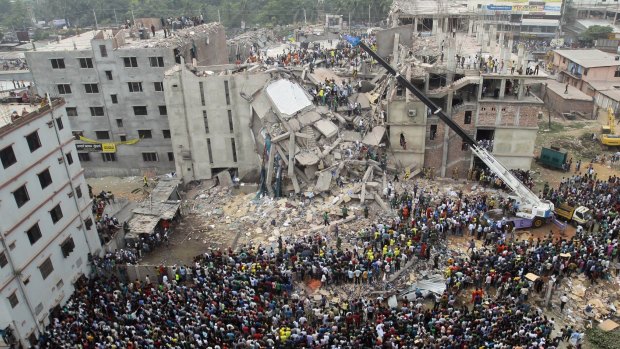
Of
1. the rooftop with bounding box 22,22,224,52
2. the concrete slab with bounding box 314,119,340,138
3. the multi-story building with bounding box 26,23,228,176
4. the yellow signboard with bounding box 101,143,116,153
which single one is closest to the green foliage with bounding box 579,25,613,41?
the concrete slab with bounding box 314,119,340,138

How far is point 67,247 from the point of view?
24672 mm

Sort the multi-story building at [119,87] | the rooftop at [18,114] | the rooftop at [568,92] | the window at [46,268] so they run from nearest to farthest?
the rooftop at [18,114] < the window at [46,268] < the multi-story building at [119,87] < the rooftop at [568,92]

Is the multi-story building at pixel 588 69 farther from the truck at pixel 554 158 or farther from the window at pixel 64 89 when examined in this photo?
the window at pixel 64 89

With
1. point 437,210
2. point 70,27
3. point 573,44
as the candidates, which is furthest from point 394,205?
point 70,27

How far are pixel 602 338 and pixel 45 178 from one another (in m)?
26.8

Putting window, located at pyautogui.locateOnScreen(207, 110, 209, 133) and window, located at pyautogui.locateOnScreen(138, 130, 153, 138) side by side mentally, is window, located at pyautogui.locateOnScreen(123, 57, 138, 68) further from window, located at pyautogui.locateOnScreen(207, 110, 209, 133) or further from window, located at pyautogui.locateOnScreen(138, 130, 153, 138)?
window, located at pyautogui.locateOnScreen(207, 110, 209, 133)

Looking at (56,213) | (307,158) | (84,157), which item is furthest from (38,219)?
(84,157)

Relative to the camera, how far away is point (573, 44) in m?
74.2

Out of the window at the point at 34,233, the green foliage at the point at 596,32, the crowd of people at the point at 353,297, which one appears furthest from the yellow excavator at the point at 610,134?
the window at the point at 34,233

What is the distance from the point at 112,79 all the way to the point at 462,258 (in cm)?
3000

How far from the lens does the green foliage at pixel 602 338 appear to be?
67.7 ft

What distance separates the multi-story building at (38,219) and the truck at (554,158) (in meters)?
33.2

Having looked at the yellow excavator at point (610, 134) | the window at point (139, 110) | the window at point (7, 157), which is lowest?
the yellow excavator at point (610, 134)

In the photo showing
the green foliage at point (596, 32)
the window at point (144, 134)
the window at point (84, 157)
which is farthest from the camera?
the green foliage at point (596, 32)
